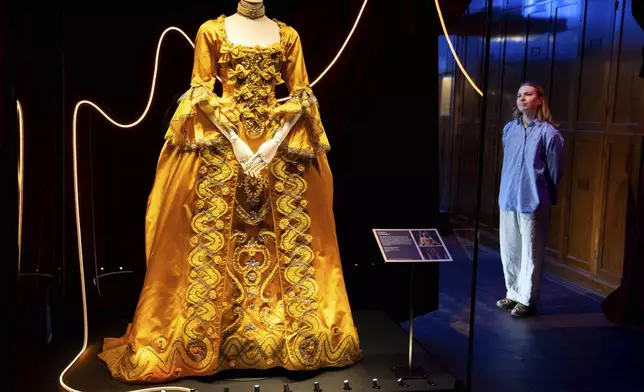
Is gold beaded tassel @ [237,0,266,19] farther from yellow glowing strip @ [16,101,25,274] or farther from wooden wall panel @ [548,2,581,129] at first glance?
wooden wall panel @ [548,2,581,129]

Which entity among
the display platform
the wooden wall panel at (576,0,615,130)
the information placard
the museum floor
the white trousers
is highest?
the wooden wall panel at (576,0,615,130)

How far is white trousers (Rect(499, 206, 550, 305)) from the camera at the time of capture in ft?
13.3

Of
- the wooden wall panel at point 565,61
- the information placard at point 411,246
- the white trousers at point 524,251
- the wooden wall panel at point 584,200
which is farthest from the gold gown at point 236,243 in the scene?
the wooden wall panel at point 565,61

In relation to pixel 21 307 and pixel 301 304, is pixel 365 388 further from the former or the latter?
pixel 21 307

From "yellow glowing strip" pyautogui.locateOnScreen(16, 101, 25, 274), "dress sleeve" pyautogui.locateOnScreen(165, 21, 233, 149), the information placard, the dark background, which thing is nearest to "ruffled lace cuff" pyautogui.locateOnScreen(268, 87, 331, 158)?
"dress sleeve" pyautogui.locateOnScreen(165, 21, 233, 149)

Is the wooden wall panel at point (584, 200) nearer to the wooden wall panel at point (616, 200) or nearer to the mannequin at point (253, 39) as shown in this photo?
the wooden wall panel at point (616, 200)

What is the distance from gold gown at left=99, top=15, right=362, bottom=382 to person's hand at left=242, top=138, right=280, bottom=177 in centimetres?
8

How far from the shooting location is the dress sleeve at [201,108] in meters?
2.83

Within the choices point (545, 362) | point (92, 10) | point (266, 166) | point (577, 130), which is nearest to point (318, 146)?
point (266, 166)

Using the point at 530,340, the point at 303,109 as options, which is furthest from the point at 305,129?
the point at 530,340

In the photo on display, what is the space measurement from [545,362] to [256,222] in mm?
1572

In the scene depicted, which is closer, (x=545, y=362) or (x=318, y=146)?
(x=318, y=146)

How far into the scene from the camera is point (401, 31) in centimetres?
354

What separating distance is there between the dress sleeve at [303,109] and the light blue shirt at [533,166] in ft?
4.92
